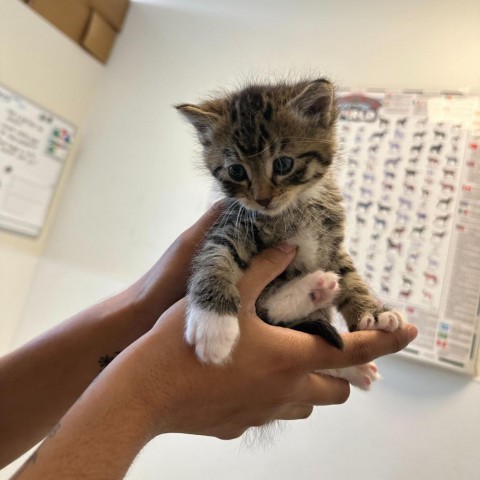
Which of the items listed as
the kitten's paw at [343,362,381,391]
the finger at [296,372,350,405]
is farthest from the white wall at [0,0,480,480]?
the finger at [296,372,350,405]

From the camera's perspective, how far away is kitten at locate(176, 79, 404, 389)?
1000 mm

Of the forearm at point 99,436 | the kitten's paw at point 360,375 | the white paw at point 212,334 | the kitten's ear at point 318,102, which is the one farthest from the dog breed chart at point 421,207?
the forearm at point 99,436

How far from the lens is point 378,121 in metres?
1.92

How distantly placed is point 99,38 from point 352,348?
2589 mm

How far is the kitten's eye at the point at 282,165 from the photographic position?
104 centimetres

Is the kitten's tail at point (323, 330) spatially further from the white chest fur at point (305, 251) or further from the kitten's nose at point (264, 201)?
the kitten's nose at point (264, 201)

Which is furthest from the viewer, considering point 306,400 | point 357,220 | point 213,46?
point 213,46

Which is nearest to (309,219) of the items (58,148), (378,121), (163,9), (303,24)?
(378,121)

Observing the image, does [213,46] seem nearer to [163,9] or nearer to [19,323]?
[163,9]

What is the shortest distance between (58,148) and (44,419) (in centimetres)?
193

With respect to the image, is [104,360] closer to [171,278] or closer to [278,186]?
[171,278]

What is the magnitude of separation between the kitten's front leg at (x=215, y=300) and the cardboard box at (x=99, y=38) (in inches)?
85.1

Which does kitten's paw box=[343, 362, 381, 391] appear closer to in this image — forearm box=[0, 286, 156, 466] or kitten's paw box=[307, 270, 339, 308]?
kitten's paw box=[307, 270, 339, 308]

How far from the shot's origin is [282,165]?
3.44ft
